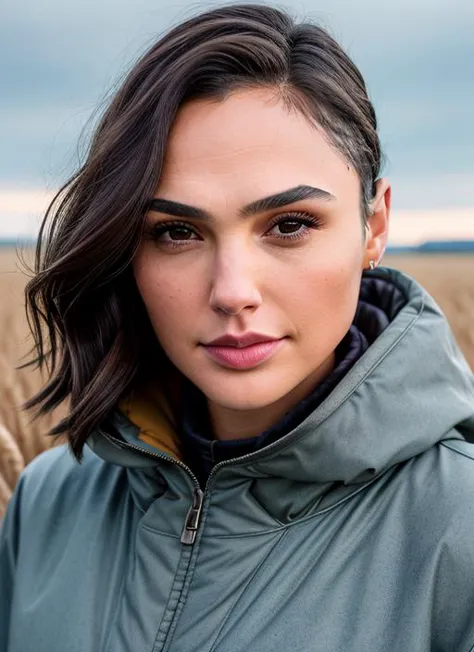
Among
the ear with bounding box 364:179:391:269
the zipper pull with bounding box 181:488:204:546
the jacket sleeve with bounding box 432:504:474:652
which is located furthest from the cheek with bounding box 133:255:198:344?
the jacket sleeve with bounding box 432:504:474:652

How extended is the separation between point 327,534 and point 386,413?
0.86 ft

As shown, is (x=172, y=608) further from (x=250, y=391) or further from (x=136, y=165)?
(x=136, y=165)

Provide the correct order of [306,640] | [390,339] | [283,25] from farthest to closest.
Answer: [283,25] < [390,339] < [306,640]

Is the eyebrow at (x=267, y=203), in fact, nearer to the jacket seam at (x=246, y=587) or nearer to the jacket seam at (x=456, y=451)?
the jacket seam at (x=456, y=451)

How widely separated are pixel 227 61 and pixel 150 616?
1.12 meters

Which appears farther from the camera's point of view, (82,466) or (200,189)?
(82,466)

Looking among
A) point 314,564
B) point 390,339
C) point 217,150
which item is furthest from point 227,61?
→ point 314,564

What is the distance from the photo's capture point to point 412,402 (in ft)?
6.08

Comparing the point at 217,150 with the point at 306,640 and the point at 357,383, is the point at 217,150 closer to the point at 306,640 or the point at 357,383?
the point at 357,383

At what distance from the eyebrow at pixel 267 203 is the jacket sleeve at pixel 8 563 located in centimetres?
106

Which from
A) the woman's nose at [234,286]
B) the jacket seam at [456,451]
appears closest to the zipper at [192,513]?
the woman's nose at [234,286]

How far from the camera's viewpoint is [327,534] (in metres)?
1.88

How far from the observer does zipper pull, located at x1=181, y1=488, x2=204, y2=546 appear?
6.49 feet

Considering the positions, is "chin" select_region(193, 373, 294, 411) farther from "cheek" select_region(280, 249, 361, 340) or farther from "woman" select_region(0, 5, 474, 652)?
"cheek" select_region(280, 249, 361, 340)
